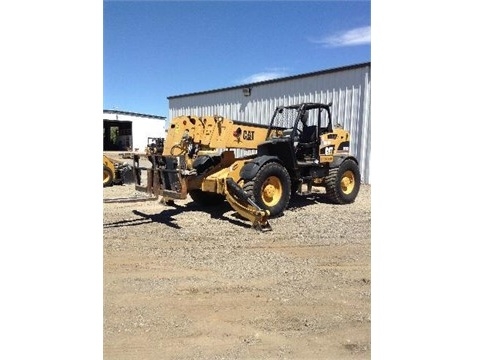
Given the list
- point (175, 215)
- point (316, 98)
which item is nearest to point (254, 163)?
point (175, 215)

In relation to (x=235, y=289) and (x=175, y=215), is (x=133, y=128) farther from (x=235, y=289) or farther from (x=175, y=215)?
(x=235, y=289)

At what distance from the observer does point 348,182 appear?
966 centimetres

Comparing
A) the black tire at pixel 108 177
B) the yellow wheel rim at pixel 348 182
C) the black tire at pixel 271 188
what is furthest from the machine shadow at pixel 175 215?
the black tire at pixel 108 177

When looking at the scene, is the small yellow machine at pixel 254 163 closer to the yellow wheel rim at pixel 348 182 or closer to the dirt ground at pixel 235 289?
the yellow wheel rim at pixel 348 182

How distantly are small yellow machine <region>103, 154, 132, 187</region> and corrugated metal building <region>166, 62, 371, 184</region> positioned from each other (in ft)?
19.5

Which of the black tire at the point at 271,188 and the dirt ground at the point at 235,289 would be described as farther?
the black tire at the point at 271,188

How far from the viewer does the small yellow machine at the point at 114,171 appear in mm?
11555

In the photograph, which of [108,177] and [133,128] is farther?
[133,128]

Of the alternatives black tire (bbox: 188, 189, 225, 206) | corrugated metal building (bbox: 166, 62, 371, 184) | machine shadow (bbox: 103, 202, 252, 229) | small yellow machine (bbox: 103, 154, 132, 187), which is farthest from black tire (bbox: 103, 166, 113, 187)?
corrugated metal building (bbox: 166, 62, 371, 184)

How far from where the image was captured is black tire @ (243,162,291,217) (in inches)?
284

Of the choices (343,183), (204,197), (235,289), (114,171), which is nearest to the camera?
(235,289)

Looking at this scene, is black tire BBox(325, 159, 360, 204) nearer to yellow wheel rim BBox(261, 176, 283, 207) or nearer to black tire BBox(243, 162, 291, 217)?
black tire BBox(243, 162, 291, 217)

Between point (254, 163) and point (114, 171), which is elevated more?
point (254, 163)

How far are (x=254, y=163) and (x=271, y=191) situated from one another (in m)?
0.56
